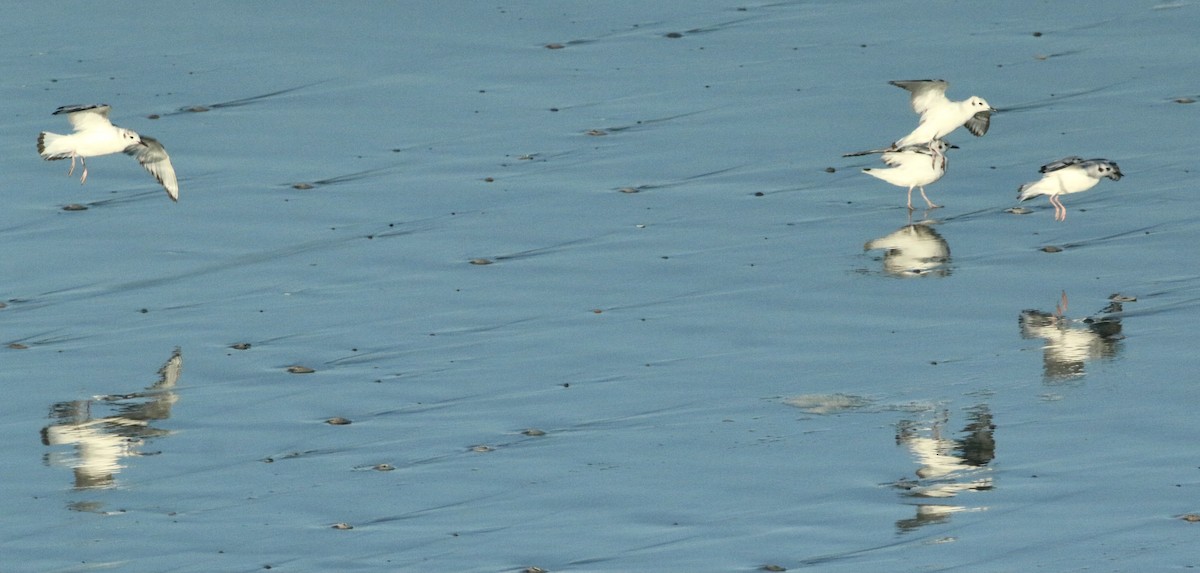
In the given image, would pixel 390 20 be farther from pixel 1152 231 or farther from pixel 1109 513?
pixel 1109 513

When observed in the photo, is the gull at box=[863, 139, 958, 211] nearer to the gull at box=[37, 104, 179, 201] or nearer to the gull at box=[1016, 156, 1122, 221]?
the gull at box=[1016, 156, 1122, 221]

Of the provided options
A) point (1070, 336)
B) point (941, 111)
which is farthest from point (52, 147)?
point (1070, 336)

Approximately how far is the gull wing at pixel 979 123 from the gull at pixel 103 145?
9.10 meters

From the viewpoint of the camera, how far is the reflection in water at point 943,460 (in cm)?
1482

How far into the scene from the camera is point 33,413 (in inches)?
695

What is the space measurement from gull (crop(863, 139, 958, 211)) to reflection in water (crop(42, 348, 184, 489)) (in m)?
8.17

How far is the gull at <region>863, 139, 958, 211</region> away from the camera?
22188mm

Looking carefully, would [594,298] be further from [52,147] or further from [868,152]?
[52,147]

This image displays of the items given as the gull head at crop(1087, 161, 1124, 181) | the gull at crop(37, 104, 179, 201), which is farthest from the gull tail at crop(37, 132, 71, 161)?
the gull head at crop(1087, 161, 1124, 181)

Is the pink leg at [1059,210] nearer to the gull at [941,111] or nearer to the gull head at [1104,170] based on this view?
the gull head at [1104,170]

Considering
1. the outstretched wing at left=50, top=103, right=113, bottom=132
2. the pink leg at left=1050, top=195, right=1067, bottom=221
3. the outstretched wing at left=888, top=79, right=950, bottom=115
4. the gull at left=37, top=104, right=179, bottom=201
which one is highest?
the outstretched wing at left=888, top=79, right=950, bottom=115

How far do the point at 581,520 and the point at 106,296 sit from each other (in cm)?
763

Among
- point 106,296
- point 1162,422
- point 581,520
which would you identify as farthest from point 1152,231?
point 106,296

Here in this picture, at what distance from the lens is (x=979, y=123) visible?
2394 cm
